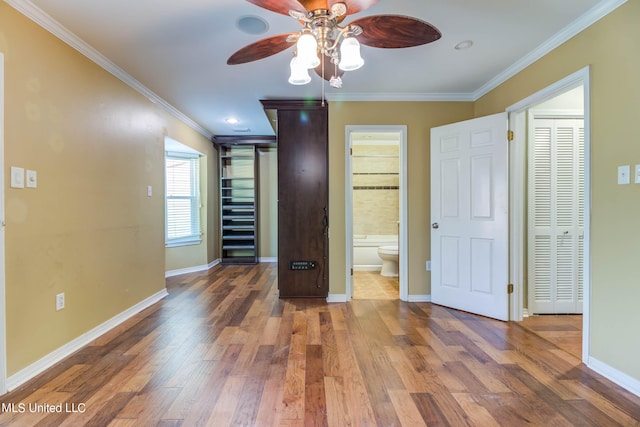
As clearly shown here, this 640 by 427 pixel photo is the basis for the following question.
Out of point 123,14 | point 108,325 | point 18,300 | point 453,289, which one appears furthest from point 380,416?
point 123,14

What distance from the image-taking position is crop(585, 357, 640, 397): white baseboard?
67.6 inches

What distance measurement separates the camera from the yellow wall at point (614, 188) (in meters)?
1.74

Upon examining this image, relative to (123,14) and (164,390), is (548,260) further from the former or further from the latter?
(123,14)

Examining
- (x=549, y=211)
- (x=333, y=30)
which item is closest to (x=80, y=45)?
(x=333, y=30)

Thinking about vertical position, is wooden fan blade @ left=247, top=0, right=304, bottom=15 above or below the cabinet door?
above

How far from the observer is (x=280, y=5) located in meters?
1.38

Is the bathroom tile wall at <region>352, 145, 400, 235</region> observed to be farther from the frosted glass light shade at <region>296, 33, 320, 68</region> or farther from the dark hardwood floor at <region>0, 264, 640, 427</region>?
the frosted glass light shade at <region>296, 33, 320, 68</region>

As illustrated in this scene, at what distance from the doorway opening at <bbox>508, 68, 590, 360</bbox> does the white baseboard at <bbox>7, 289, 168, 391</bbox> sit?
145 inches

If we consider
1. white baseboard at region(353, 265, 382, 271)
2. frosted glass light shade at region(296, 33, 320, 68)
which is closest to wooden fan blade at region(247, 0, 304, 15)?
frosted glass light shade at region(296, 33, 320, 68)

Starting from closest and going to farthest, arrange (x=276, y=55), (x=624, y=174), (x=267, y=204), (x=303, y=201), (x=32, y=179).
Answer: (x=624, y=174)
(x=32, y=179)
(x=276, y=55)
(x=303, y=201)
(x=267, y=204)

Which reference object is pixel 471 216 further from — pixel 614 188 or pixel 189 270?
pixel 189 270

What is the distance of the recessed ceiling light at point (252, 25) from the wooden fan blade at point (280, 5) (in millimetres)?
712

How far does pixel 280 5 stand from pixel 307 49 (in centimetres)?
22

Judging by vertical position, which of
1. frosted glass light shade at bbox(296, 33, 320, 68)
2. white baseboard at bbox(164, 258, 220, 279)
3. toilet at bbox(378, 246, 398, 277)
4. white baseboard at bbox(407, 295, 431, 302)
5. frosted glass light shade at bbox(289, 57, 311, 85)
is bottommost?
white baseboard at bbox(407, 295, 431, 302)
